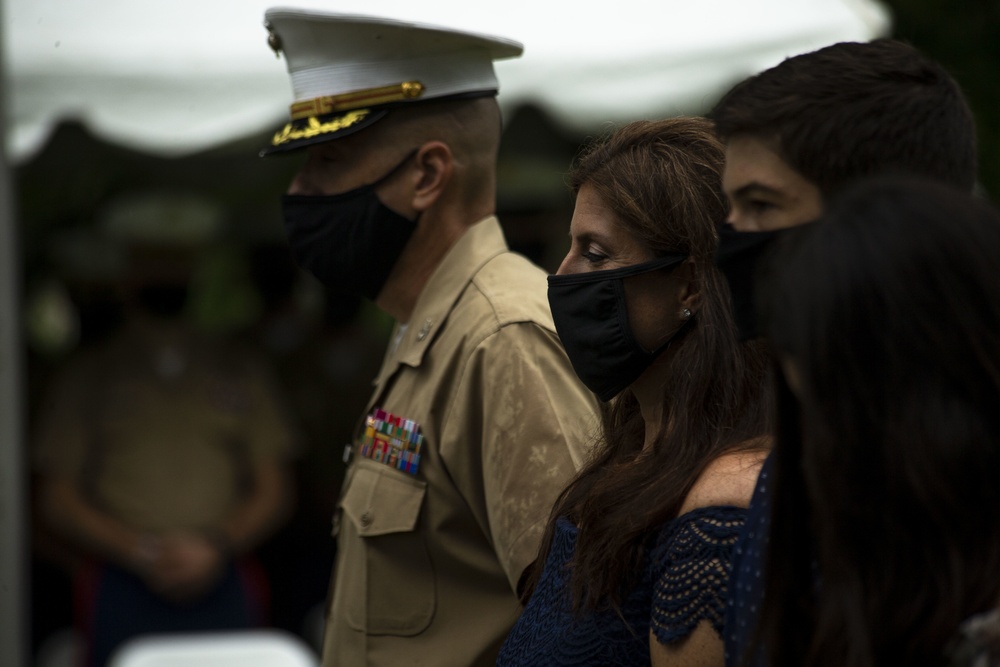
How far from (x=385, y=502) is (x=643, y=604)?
77 centimetres

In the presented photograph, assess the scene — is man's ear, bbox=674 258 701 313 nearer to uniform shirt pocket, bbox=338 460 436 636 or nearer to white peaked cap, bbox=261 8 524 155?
uniform shirt pocket, bbox=338 460 436 636

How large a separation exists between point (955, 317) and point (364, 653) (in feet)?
4.88

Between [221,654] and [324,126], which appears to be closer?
[324,126]

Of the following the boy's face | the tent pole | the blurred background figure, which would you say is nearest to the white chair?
the tent pole

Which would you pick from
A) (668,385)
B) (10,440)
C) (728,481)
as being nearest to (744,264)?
(728,481)

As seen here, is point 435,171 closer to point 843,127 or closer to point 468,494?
point 468,494

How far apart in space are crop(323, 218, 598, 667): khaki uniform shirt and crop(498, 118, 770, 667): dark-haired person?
16cm

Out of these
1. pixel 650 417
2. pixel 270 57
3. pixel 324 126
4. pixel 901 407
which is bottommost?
pixel 270 57

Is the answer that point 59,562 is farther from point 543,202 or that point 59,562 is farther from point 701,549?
point 701,549

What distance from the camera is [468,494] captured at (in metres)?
2.19

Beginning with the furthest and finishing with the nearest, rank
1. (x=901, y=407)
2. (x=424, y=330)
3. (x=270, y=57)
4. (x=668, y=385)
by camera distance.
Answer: (x=270, y=57) → (x=424, y=330) → (x=668, y=385) → (x=901, y=407)

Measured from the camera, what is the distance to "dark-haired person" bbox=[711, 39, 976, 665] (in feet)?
4.25

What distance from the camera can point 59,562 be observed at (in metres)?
5.34

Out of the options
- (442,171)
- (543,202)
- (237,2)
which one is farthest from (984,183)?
(442,171)
